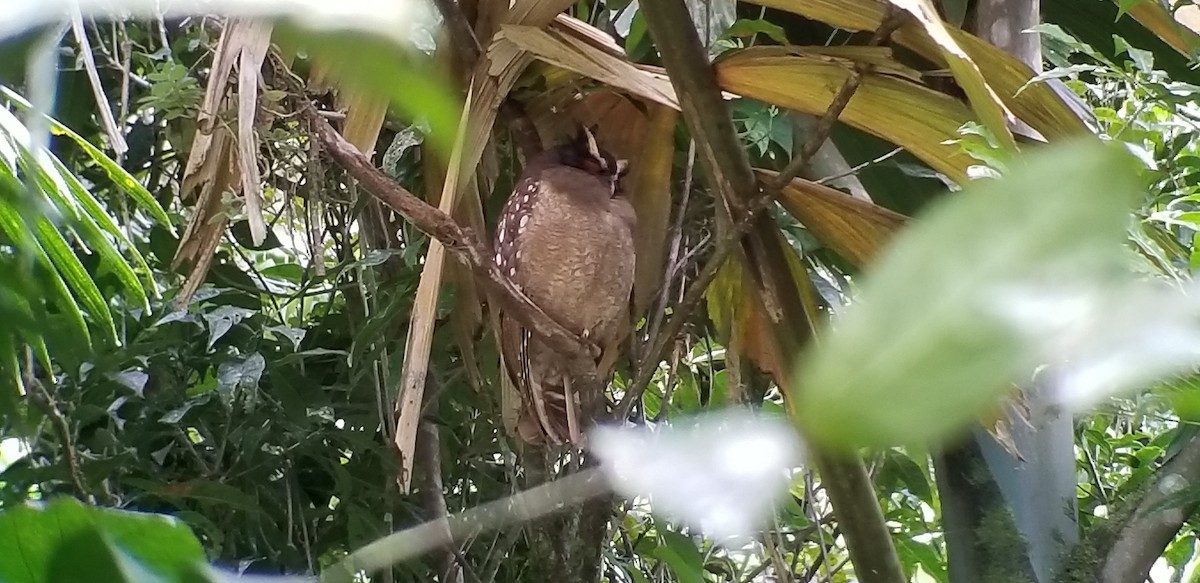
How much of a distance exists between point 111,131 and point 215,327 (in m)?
0.45

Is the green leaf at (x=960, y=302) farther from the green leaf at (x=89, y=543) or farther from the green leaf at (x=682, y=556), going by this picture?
the green leaf at (x=682, y=556)

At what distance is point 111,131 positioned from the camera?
412mm

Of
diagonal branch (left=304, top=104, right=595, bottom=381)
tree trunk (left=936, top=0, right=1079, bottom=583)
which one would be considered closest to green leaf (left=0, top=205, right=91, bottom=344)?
diagonal branch (left=304, top=104, right=595, bottom=381)

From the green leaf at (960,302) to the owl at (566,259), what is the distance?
56 centimetres

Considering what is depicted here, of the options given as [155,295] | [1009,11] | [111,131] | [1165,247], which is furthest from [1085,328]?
[155,295]

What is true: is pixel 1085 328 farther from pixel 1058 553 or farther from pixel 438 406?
pixel 438 406

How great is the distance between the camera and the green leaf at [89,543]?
0.18 m

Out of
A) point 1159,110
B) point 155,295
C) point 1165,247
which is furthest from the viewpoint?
point 155,295

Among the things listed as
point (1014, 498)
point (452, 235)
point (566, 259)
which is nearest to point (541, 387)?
point (566, 259)

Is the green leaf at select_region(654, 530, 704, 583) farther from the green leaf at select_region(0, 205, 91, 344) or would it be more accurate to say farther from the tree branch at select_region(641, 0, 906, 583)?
the green leaf at select_region(0, 205, 91, 344)

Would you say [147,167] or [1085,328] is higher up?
[1085,328]

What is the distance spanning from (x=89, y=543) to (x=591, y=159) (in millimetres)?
565

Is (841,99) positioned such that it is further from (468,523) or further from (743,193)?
(468,523)

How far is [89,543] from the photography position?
0.19 meters
